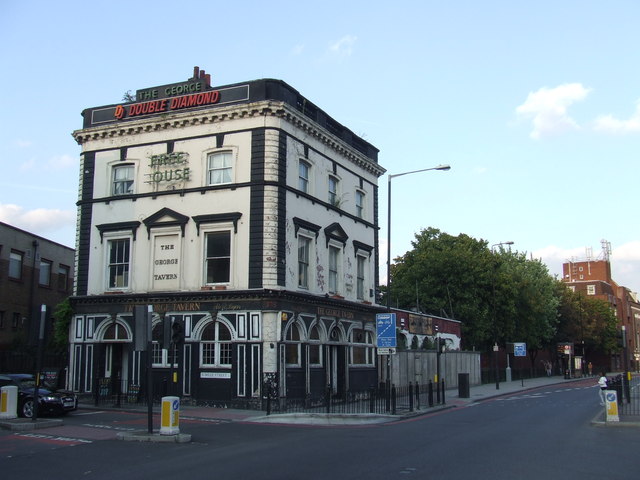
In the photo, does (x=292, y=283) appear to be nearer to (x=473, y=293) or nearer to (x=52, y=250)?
(x=52, y=250)

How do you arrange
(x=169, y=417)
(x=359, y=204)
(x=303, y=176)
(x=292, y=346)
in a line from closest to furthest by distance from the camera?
(x=169, y=417)
(x=292, y=346)
(x=303, y=176)
(x=359, y=204)

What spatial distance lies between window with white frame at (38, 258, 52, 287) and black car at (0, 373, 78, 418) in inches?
793

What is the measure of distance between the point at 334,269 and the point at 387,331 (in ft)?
22.2

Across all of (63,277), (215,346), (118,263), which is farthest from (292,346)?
(63,277)

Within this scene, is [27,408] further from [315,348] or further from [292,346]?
[315,348]

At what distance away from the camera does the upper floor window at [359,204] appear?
3434 centimetres

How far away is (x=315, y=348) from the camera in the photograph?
2881 cm

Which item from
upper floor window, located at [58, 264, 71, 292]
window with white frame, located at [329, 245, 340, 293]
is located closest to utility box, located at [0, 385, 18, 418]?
window with white frame, located at [329, 245, 340, 293]

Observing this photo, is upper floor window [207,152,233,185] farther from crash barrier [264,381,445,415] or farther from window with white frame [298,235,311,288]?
crash barrier [264,381,445,415]

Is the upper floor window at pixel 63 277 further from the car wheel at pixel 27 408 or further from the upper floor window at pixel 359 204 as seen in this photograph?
the car wheel at pixel 27 408

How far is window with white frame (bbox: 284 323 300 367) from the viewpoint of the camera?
26.6m

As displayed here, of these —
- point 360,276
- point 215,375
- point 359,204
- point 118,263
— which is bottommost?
point 215,375

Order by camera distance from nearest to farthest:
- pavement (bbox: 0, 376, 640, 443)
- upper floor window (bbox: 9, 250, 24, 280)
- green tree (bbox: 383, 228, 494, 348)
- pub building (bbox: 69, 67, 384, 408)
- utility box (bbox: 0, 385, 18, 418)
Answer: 1. pavement (bbox: 0, 376, 640, 443)
2. utility box (bbox: 0, 385, 18, 418)
3. pub building (bbox: 69, 67, 384, 408)
4. upper floor window (bbox: 9, 250, 24, 280)
5. green tree (bbox: 383, 228, 494, 348)

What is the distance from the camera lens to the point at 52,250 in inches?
1694
